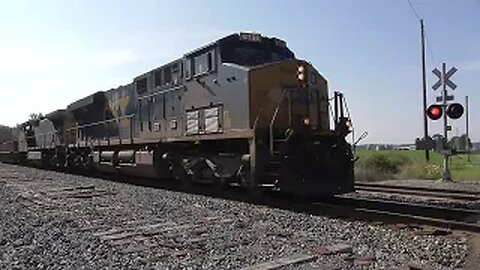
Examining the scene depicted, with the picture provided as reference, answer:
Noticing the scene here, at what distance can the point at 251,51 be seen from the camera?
10969 millimetres

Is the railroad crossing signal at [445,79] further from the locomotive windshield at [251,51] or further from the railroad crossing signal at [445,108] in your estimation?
the locomotive windshield at [251,51]

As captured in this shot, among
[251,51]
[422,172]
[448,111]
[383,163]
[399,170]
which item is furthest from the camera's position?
[383,163]

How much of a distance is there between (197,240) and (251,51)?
19.8 ft

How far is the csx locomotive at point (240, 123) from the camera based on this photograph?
9.05m

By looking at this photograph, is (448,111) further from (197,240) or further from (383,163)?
(197,240)

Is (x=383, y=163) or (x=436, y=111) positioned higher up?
(x=436, y=111)

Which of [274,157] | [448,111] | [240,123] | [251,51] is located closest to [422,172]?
[448,111]

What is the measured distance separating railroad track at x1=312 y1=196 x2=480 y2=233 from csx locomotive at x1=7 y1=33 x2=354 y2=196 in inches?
24.5

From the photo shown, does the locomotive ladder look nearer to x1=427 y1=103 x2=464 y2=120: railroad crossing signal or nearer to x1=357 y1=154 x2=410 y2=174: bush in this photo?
x1=427 y1=103 x2=464 y2=120: railroad crossing signal

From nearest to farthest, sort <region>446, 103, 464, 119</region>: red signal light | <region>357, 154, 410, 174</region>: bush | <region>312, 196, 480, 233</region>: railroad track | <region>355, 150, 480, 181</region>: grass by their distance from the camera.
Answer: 1. <region>312, 196, 480, 233</region>: railroad track
2. <region>446, 103, 464, 119</region>: red signal light
3. <region>355, 150, 480, 181</region>: grass
4. <region>357, 154, 410, 174</region>: bush

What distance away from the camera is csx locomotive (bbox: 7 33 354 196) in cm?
905

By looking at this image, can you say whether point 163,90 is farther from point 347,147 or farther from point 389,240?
point 389,240

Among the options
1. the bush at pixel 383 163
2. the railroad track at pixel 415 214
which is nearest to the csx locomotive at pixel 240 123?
the railroad track at pixel 415 214

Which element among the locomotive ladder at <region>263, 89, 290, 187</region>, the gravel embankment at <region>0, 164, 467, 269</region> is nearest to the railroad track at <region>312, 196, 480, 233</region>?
the gravel embankment at <region>0, 164, 467, 269</region>
